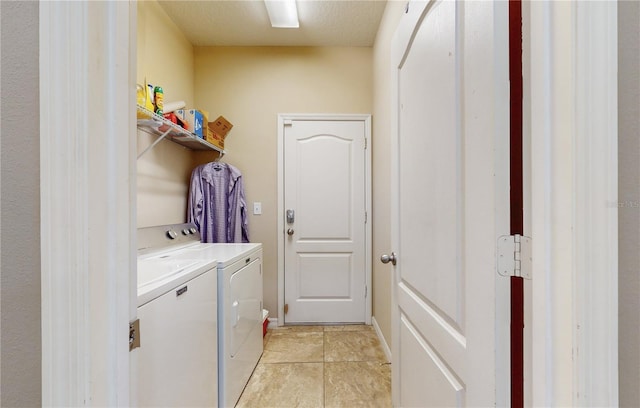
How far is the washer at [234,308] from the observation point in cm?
144

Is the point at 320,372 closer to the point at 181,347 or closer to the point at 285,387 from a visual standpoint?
the point at 285,387

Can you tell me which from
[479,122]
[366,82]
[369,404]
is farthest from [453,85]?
[366,82]

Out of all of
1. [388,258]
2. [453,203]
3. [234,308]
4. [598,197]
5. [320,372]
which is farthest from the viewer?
[320,372]

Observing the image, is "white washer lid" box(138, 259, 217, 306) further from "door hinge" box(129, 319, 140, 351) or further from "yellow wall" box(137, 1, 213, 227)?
"yellow wall" box(137, 1, 213, 227)

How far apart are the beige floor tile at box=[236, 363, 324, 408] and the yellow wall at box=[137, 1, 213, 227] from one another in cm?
130

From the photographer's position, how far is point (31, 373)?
47 cm

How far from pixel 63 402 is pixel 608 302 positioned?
889 millimetres

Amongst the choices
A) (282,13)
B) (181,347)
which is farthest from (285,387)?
(282,13)

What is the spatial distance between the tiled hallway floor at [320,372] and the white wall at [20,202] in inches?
57.4

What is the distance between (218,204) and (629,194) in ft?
8.44

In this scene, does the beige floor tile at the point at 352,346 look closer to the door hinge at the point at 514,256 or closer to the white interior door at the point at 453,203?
the white interior door at the point at 453,203

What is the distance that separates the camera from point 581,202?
0.43 m

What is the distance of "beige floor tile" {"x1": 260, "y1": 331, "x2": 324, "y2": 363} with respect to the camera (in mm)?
2088

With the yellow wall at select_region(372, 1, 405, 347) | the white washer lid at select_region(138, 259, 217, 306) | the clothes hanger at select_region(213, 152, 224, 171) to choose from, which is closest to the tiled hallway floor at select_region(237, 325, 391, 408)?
the yellow wall at select_region(372, 1, 405, 347)
